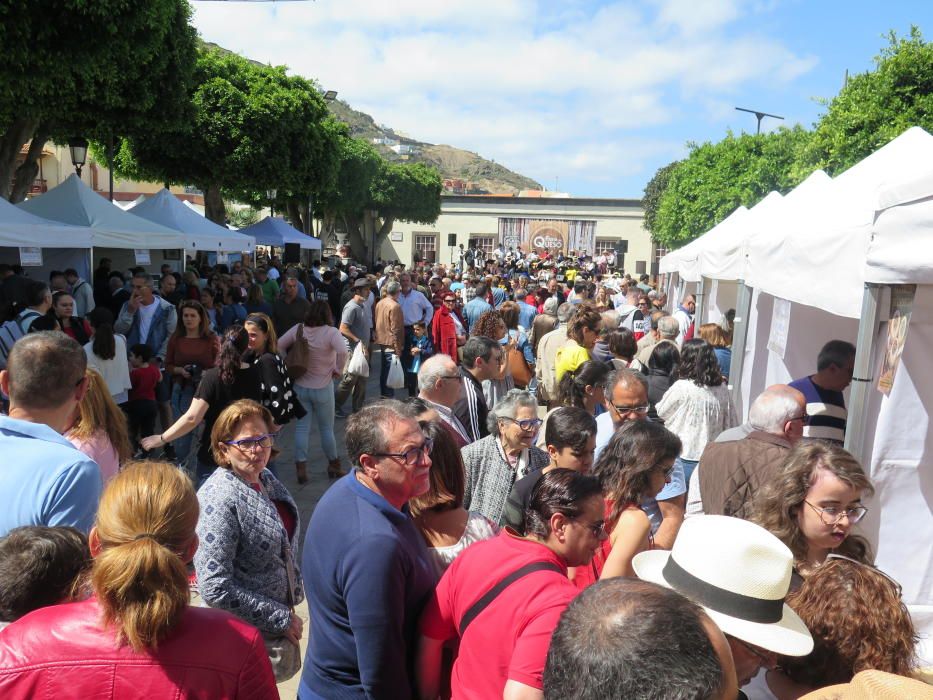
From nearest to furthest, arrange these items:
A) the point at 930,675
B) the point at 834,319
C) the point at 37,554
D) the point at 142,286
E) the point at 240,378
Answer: the point at 37,554 → the point at 930,675 → the point at 240,378 → the point at 834,319 → the point at 142,286

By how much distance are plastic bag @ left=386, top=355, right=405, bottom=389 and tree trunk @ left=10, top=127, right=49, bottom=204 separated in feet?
35.2

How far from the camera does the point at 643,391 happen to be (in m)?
4.52

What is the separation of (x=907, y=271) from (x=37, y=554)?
371 cm

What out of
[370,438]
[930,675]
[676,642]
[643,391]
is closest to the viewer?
[676,642]

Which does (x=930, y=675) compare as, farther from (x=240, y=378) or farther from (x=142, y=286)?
(x=142, y=286)

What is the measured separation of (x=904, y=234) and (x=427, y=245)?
58.8 m

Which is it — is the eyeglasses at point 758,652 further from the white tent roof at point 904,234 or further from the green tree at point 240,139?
the green tree at point 240,139

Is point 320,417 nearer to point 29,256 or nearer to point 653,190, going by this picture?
point 29,256

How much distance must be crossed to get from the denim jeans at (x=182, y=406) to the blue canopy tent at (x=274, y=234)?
15897 mm

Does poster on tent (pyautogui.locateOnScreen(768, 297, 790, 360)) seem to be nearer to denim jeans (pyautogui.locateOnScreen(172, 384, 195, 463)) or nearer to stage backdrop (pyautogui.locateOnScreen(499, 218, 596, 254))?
denim jeans (pyautogui.locateOnScreen(172, 384, 195, 463))

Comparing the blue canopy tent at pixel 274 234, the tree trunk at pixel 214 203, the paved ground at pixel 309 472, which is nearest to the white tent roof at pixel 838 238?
the paved ground at pixel 309 472

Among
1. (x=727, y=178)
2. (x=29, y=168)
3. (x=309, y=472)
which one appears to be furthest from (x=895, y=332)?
(x=727, y=178)

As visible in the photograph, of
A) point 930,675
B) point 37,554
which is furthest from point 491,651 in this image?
point 930,675

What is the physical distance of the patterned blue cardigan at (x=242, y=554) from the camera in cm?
276
